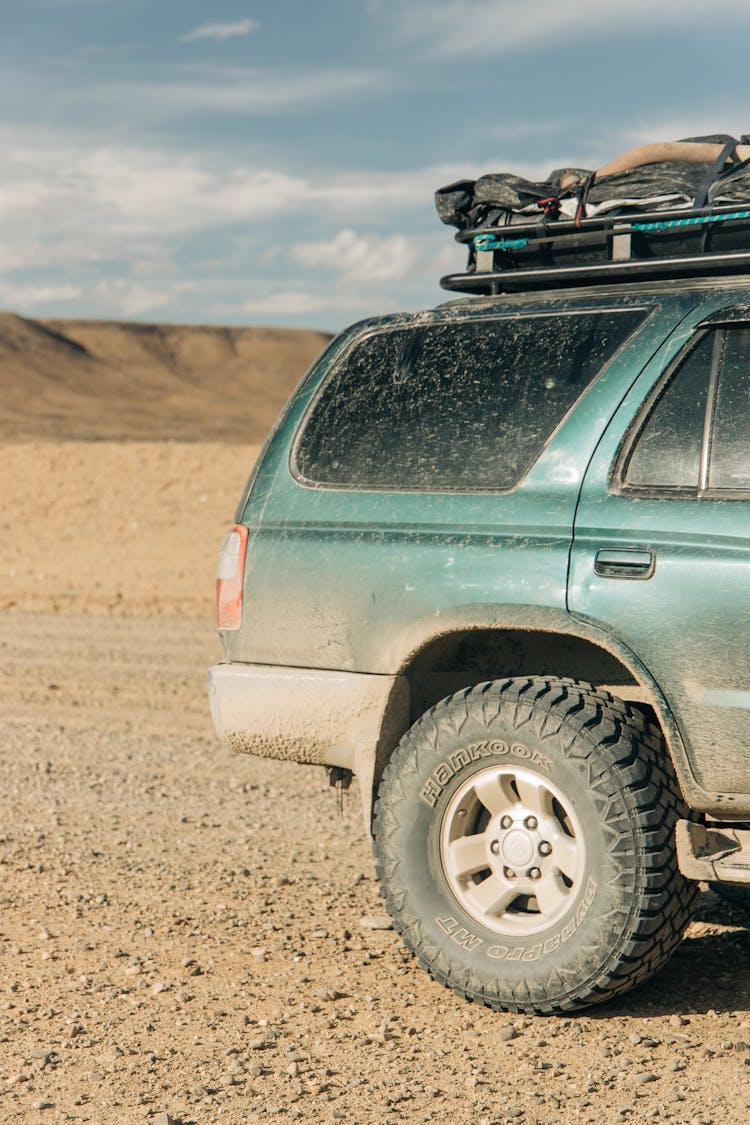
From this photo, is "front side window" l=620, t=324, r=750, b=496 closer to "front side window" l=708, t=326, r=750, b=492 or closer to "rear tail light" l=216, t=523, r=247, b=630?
"front side window" l=708, t=326, r=750, b=492

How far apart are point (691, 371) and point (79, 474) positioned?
21.8 m

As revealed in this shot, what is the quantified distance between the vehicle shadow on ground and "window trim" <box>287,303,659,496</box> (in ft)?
5.28

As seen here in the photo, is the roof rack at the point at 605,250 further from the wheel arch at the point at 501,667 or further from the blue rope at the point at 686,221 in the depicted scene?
the wheel arch at the point at 501,667

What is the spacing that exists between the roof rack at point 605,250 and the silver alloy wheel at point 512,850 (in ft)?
5.23

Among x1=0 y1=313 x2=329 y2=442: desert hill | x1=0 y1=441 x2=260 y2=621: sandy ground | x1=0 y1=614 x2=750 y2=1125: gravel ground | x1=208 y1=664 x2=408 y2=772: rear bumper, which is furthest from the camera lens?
x1=0 y1=313 x2=329 y2=442: desert hill

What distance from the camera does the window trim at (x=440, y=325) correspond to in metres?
4.04

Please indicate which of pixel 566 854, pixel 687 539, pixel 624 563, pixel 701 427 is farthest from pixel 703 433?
pixel 566 854

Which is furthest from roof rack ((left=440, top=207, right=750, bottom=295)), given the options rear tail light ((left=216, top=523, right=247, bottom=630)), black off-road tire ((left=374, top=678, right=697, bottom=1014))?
black off-road tire ((left=374, top=678, right=697, bottom=1014))

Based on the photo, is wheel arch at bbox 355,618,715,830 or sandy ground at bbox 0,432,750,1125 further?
wheel arch at bbox 355,618,715,830

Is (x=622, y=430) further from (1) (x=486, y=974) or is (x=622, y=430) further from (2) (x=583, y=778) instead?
(1) (x=486, y=974)

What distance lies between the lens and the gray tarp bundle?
4055mm

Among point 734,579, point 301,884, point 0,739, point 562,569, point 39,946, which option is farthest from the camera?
point 0,739

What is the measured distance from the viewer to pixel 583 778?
3768mm

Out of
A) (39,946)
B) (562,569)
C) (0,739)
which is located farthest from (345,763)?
(0,739)
